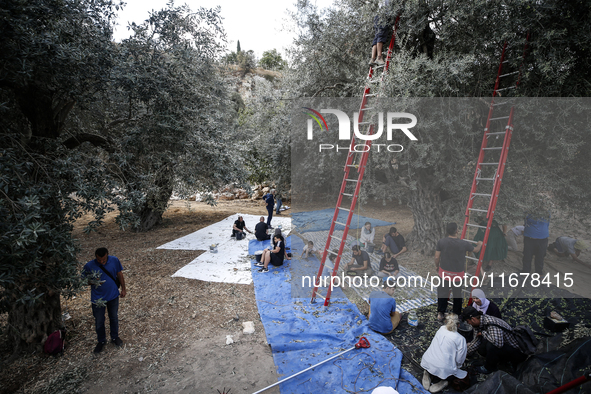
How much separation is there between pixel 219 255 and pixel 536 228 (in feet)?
25.6

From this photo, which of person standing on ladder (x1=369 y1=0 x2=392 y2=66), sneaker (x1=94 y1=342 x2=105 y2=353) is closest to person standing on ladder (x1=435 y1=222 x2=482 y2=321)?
person standing on ladder (x1=369 y1=0 x2=392 y2=66)

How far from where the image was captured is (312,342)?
4.43 meters

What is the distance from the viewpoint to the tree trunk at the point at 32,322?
4.21m

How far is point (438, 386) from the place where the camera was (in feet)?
11.6

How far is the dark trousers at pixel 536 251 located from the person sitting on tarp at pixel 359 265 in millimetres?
3380

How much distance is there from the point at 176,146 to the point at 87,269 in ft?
8.14

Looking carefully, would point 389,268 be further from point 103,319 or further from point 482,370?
point 103,319

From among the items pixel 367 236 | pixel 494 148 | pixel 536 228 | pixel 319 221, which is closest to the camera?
pixel 494 148

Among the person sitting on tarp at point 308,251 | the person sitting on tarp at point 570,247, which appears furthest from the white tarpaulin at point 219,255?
the person sitting on tarp at point 570,247

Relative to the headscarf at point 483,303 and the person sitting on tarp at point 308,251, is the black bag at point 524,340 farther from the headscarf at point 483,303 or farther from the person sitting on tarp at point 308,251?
the person sitting on tarp at point 308,251

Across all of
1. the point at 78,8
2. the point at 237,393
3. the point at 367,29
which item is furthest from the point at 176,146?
the point at 367,29

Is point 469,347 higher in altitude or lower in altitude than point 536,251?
lower

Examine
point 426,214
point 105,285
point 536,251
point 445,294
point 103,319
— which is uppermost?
point 426,214

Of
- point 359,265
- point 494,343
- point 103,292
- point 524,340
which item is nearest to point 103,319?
point 103,292
